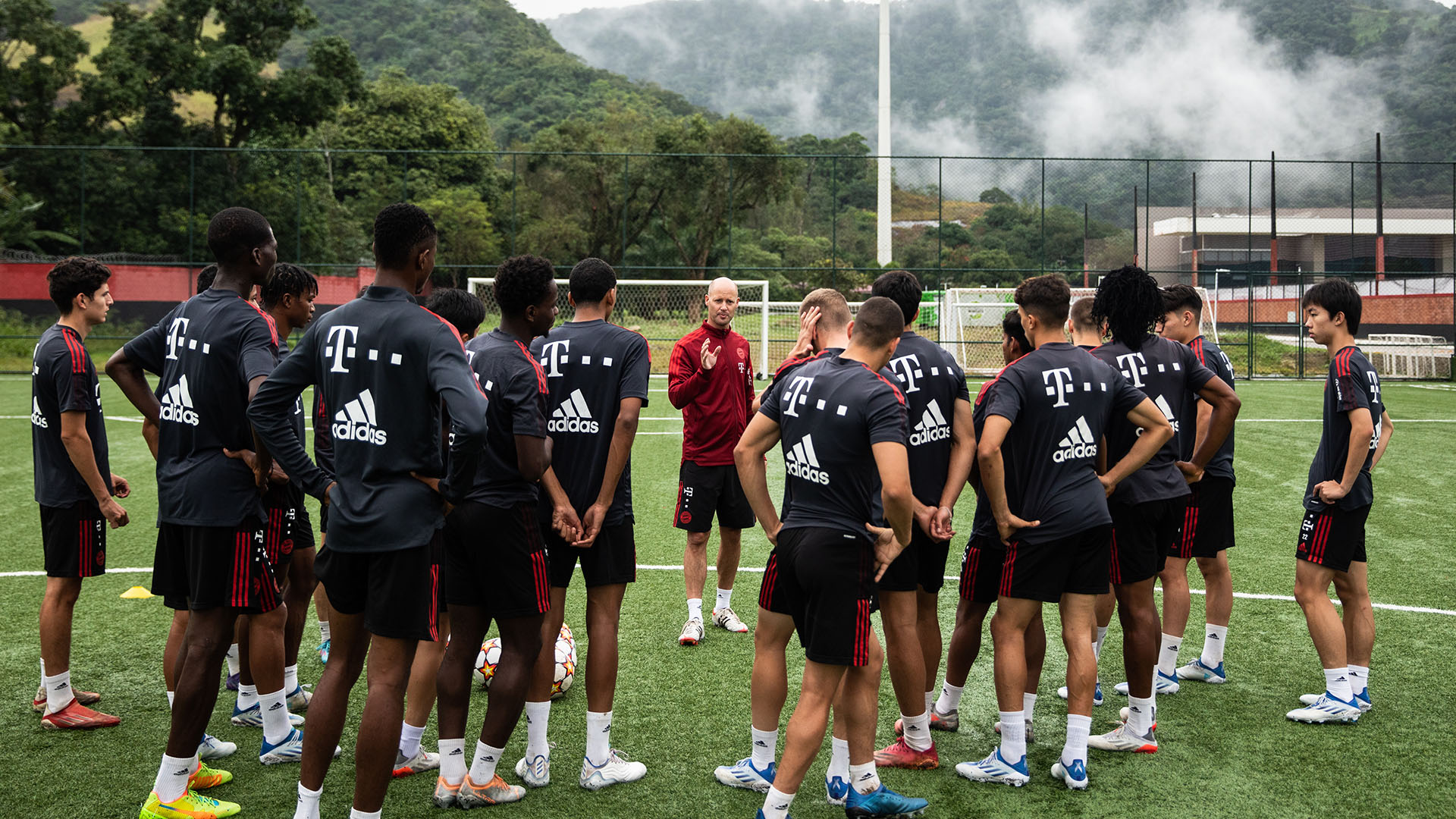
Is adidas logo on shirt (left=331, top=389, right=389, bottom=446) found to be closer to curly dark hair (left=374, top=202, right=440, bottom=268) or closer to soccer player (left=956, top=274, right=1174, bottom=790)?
curly dark hair (left=374, top=202, right=440, bottom=268)

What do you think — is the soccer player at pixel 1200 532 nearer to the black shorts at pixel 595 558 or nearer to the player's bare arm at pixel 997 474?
the player's bare arm at pixel 997 474

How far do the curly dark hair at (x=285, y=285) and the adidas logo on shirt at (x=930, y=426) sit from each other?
3040mm

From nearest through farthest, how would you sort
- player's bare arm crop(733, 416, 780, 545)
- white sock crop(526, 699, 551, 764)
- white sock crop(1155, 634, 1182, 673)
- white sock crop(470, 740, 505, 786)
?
1. player's bare arm crop(733, 416, 780, 545)
2. white sock crop(470, 740, 505, 786)
3. white sock crop(526, 699, 551, 764)
4. white sock crop(1155, 634, 1182, 673)

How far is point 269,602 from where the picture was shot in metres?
4.15

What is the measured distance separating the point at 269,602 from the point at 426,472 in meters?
1.26

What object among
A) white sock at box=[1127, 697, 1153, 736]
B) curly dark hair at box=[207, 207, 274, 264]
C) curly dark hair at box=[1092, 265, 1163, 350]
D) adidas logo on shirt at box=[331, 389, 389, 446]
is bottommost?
white sock at box=[1127, 697, 1153, 736]

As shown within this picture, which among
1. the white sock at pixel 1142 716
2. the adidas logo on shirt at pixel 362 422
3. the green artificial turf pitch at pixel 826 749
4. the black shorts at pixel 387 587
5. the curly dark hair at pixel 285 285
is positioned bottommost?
the green artificial turf pitch at pixel 826 749

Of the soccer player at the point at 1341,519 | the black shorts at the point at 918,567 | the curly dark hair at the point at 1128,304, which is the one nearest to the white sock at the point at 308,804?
the black shorts at the point at 918,567

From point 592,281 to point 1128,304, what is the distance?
8.54 feet

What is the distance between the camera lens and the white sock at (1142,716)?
4.62 metres

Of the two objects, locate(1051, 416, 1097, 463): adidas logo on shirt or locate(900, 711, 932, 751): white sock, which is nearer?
locate(1051, 416, 1097, 463): adidas logo on shirt

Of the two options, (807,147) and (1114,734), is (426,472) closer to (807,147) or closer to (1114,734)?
(1114,734)

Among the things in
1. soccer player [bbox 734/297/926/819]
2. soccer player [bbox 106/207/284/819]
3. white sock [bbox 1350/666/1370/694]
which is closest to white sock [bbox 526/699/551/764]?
soccer player [bbox 734/297/926/819]

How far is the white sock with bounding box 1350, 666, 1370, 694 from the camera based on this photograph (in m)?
5.07
